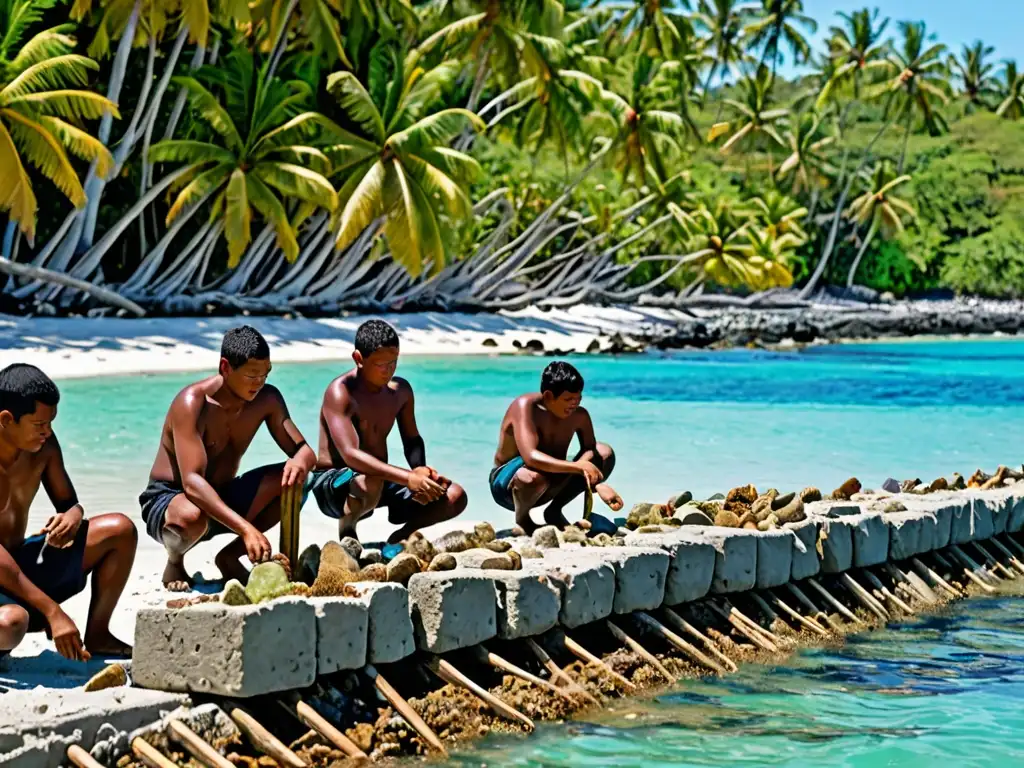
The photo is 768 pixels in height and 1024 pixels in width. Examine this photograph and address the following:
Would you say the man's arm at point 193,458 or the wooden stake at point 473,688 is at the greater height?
the man's arm at point 193,458

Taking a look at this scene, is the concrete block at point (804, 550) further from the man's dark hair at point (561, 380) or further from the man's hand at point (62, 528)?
the man's hand at point (62, 528)

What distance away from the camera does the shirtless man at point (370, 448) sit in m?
7.41

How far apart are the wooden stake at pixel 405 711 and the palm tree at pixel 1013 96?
70.5 meters

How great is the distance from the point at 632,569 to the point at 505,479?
56.4 inches

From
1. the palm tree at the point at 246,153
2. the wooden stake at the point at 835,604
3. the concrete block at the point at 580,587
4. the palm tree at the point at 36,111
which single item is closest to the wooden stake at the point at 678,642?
the concrete block at the point at 580,587

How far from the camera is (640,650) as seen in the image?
6922 mm

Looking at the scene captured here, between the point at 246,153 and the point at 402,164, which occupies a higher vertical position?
the point at 402,164

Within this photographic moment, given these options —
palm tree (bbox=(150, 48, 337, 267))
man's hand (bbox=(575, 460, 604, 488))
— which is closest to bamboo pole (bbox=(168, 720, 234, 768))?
man's hand (bbox=(575, 460, 604, 488))

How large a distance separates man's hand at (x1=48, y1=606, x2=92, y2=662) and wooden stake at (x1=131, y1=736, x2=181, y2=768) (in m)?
0.57

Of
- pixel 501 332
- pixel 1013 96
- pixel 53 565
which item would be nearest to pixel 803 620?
pixel 53 565

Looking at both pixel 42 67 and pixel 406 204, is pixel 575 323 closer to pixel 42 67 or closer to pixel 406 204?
pixel 406 204

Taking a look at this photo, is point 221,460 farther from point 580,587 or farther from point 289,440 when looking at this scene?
point 580,587

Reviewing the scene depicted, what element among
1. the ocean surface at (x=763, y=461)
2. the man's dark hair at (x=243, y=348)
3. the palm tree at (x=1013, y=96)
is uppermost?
the palm tree at (x=1013, y=96)

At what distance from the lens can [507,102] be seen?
42.4 metres
